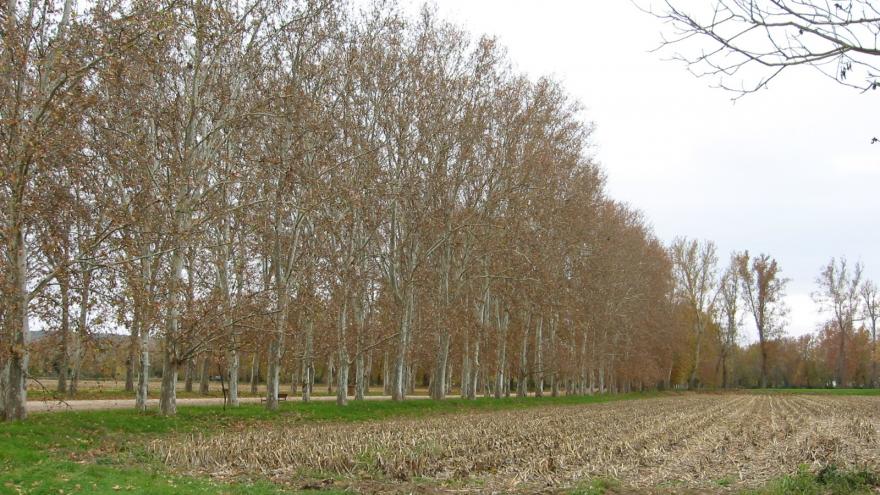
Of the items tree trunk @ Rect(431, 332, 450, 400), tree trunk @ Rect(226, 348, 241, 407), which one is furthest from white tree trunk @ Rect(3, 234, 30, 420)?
tree trunk @ Rect(431, 332, 450, 400)

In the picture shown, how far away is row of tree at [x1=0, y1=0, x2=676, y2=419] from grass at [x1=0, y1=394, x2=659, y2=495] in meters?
1.60

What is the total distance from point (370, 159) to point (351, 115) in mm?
2154

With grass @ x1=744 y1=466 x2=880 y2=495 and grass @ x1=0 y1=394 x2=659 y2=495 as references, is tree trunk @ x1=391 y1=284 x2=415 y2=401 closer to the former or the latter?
grass @ x1=0 y1=394 x2=659 y2=495

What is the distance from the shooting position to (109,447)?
1538 centimetres

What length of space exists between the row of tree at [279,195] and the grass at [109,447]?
5.23 ft

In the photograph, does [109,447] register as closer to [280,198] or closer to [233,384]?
[280,198]

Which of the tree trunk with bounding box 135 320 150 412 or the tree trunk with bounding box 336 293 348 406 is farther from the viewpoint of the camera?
the tree trunk with bounding box 336 293 348 406

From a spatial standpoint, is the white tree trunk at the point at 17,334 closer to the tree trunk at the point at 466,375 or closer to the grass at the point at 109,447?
the grass at the point at 109,447

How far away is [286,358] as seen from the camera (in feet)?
105

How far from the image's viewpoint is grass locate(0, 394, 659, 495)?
10633 millimetres

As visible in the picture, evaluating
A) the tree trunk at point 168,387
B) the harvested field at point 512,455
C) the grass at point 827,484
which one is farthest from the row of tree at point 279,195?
the grass at point 827,484

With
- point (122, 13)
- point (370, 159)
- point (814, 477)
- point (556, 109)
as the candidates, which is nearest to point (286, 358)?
point (370, 159)

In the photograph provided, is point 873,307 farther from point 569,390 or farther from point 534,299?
point 534,299

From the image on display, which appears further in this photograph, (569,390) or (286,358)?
(569,390)
